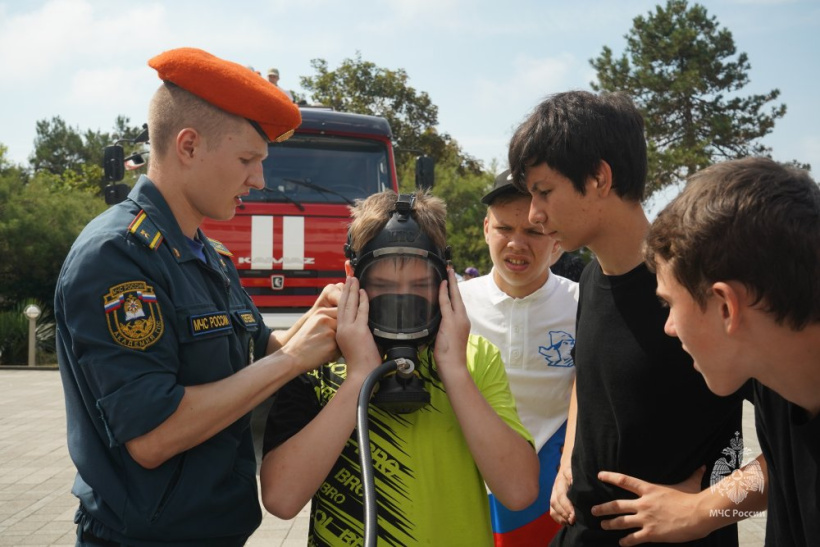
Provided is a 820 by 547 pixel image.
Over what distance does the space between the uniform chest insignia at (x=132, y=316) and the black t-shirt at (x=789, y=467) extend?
1.44 meters

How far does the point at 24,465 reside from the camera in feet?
22.2

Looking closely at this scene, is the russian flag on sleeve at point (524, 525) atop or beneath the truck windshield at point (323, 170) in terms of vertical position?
beneath

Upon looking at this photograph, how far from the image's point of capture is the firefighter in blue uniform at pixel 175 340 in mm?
1797

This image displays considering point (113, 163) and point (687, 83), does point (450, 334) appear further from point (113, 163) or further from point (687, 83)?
point (687, 83)

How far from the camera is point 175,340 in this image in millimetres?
1908

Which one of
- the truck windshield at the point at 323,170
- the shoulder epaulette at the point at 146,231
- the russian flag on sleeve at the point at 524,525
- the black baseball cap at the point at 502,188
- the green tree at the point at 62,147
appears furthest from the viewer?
the green tree at the point at 62,147

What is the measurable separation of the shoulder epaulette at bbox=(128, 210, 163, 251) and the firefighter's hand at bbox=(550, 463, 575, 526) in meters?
1.43

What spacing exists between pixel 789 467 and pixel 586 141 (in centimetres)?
115

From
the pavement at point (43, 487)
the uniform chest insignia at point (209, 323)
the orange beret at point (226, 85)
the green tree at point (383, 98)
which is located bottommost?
the pavement at point (43, 487)

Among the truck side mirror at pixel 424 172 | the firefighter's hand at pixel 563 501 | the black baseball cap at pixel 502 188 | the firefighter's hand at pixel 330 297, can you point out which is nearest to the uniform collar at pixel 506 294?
the black baseball cap at pixel 502 188

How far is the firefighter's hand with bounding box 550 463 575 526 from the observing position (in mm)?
2283

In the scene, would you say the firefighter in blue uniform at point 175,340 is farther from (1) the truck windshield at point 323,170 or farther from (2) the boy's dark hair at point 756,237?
(1) the truck windshield at point 323,170

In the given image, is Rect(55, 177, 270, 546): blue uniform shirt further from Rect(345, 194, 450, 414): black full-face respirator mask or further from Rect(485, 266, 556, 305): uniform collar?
Rect(485, 266, 556, 305): uniform collar

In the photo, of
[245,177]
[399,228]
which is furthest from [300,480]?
[245,177]
